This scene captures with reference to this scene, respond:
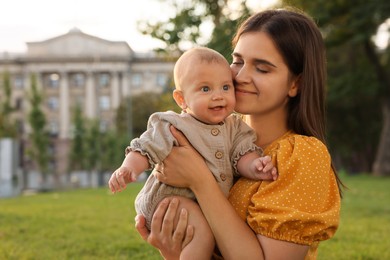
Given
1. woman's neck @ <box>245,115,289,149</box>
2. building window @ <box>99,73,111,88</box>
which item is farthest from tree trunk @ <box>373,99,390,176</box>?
building window @ <box>99,73,111,88</box>

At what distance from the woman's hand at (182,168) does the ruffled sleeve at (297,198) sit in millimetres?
209

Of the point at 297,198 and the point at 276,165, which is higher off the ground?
the point at 276,165

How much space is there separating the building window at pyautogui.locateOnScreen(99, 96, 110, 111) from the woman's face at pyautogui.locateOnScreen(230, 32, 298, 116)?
245 ft

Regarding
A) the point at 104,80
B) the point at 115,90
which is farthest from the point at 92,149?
the point at 104,80

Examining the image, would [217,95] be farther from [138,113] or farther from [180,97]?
[138,113]

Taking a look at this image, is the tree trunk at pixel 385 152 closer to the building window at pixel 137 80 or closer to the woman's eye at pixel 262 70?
the woman's eye at pixel 262 70

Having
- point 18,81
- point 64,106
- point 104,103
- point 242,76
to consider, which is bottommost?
point 64,106

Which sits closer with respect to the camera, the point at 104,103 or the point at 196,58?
the point at 196,58

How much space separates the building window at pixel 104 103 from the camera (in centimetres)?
7638

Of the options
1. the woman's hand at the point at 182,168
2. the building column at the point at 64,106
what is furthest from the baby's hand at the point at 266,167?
the building column at the point at 64,106

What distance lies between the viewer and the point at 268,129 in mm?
2600

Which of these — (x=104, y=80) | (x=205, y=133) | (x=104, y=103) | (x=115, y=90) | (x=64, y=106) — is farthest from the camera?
(x=104, y=80)

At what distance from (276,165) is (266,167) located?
0.08 meters

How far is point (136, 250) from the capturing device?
5934 mm
